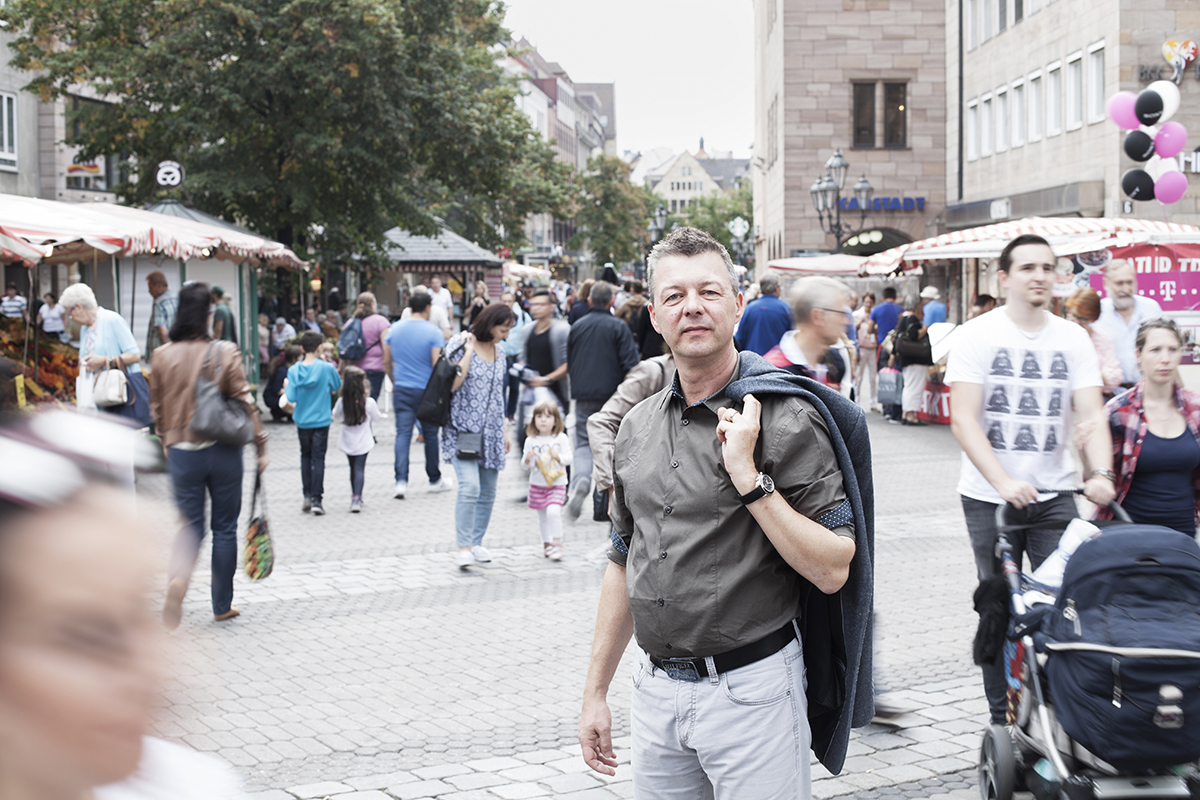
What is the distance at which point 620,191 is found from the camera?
8806cm

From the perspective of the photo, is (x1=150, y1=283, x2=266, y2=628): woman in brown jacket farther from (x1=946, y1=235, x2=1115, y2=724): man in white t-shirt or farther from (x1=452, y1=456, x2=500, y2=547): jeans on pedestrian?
(x1=946, y1=235, x2=1115, y2=724): man in white t-shirt

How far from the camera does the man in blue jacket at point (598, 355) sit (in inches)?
401

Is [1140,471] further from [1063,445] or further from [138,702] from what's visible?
[138,702]

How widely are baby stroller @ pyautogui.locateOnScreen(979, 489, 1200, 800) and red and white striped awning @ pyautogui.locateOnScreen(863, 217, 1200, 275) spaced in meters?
8.30

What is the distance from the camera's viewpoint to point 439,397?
8.85 metres

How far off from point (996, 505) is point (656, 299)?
2649 millimetres

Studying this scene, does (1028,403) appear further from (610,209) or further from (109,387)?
(610,209)

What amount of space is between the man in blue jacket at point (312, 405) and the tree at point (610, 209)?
Answer: 247 ft

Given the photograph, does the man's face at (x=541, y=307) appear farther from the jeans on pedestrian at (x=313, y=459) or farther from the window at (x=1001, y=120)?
the window at (x=1001, y=120)

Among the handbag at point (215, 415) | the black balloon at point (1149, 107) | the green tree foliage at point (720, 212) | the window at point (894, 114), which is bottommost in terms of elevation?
the handbag at point (215, 415)

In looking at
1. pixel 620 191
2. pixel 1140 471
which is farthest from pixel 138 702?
pixel 620 191

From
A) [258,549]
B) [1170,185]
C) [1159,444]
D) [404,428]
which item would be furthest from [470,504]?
[1170,185]

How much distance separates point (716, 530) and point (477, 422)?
6321 mm

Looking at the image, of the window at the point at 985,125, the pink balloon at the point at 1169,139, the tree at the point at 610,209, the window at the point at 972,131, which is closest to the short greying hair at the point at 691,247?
the pink balloon at the point at 1169,139
